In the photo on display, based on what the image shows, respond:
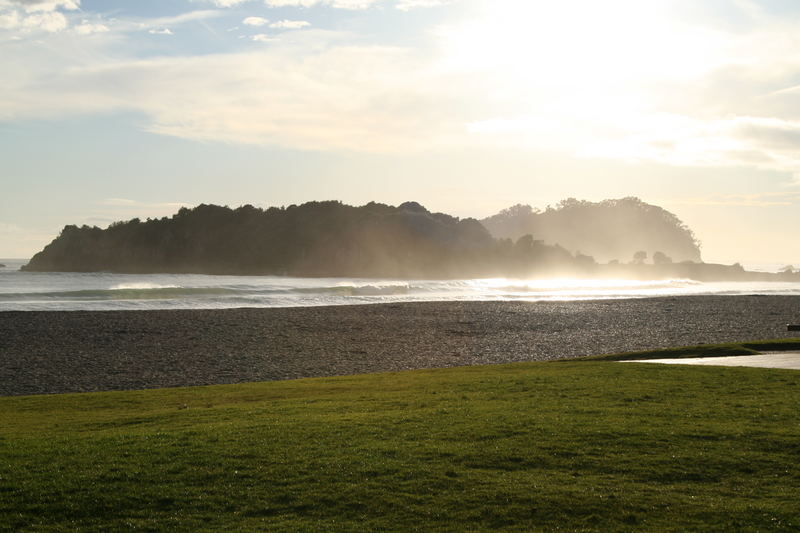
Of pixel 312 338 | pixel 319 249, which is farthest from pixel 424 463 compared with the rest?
pixel 319 249

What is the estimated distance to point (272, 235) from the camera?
584 ft

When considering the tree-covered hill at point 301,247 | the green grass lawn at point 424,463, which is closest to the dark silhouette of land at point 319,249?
the tree-covered hill at point 301,247

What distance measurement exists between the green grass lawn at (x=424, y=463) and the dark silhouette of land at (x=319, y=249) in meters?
139

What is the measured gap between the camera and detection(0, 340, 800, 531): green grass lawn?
30.4 feet

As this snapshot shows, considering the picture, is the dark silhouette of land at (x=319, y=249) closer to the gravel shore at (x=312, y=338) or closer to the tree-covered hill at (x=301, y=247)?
the tree-covered hill at (x=301, y=247)

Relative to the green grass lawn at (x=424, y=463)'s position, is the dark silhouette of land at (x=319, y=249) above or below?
above

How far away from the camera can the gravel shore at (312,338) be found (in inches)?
1044

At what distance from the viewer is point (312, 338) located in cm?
3716

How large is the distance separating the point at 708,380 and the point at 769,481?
836cm

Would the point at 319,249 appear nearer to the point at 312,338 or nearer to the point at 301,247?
the point at 301,247

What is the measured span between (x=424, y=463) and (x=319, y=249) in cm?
15856

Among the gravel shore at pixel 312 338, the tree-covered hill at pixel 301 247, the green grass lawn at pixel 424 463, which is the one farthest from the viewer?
the tree-covered hill at pixel 301 247

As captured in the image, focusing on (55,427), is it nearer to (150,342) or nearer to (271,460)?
(271,460)

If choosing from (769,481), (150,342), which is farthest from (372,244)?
(769,481)
